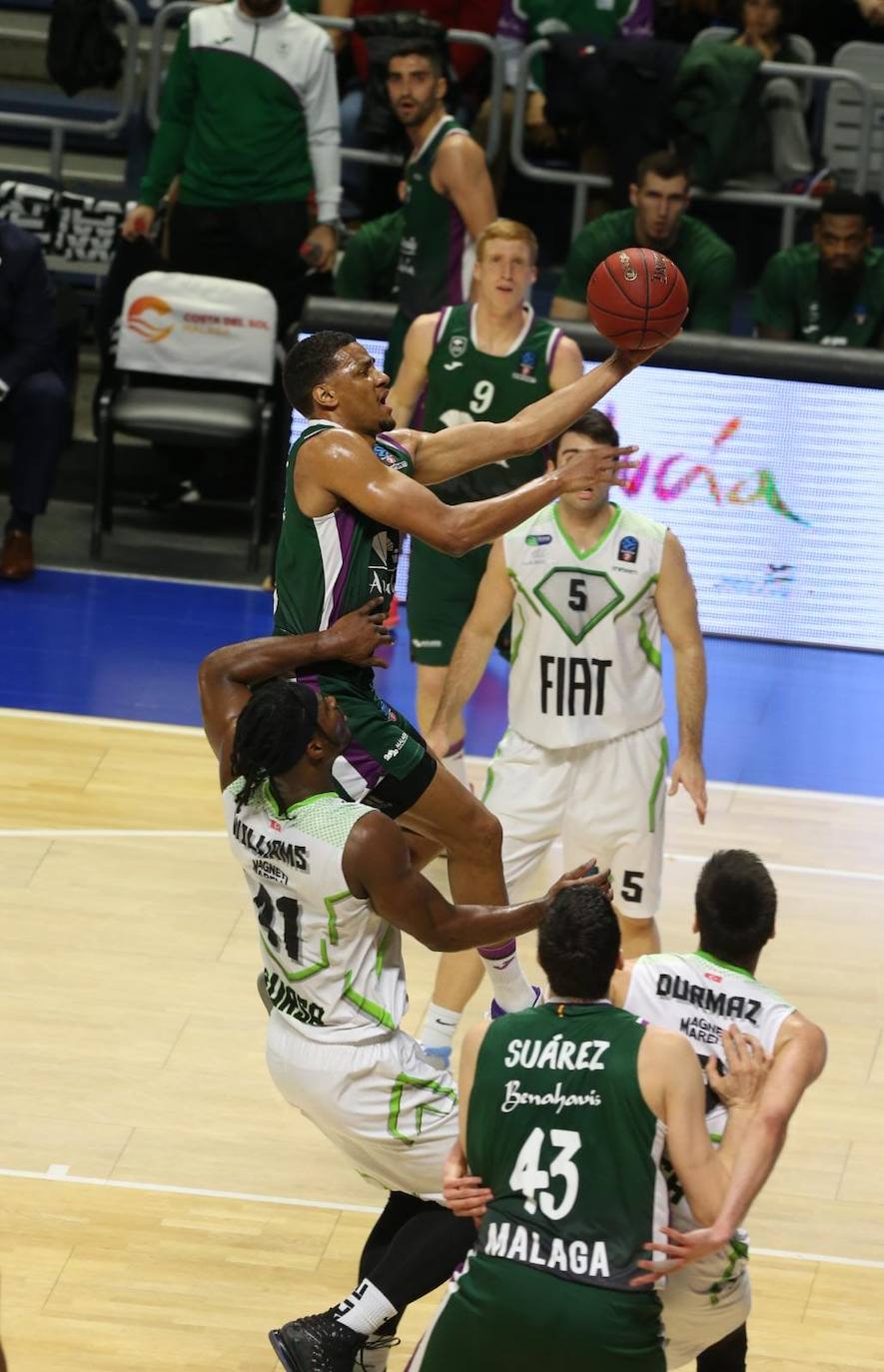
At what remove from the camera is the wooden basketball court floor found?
549 centimetres

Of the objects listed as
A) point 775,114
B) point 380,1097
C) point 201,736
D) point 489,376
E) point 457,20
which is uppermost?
point 457,20

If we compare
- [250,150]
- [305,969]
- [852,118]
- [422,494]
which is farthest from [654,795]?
[852,118]

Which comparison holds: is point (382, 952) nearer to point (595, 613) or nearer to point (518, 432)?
point (518, 432)

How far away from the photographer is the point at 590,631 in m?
6.65

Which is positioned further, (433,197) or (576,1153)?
(433,197)

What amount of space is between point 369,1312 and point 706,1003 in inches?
41.0

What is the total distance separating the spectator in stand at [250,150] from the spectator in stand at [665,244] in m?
1.33

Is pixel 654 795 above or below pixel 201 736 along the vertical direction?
above

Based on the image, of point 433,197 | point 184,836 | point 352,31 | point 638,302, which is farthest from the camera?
point 352,31

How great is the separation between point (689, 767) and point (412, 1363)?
2.60 m

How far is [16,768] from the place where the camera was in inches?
353

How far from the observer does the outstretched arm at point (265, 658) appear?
548cm

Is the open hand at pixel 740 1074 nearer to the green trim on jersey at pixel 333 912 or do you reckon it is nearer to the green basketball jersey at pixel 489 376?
the green trim on jersey at pixel 333 912

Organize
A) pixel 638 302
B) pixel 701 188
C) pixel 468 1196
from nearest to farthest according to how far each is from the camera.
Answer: pixel 468 1196
pixel 638 302
pixel 701 188
